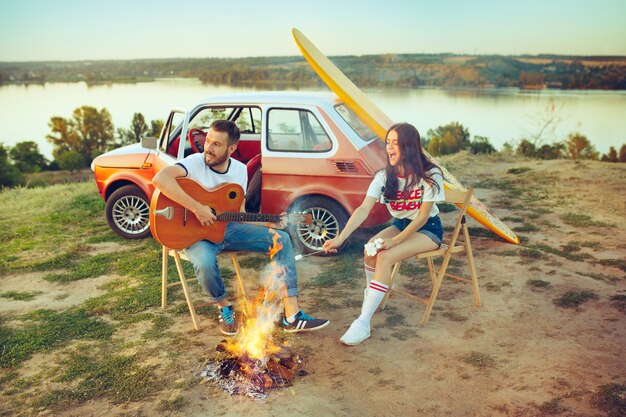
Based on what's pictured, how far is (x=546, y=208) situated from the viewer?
891cm

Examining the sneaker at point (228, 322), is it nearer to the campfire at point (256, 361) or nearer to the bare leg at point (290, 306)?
the campfire at point (256, 361)

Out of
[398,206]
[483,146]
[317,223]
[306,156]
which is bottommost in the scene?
[483,146]

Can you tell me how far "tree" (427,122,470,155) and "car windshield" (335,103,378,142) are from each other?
5571cm

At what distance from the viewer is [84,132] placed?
89812 mm

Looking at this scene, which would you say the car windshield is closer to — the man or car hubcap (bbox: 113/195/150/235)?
the man

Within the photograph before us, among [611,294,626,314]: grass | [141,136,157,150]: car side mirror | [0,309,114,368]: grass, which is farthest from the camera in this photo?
[141,136,157,150]: car side mirror

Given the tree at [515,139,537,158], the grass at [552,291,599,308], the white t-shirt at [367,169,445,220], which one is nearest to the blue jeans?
the white t-shirt at [367,169,445,220]

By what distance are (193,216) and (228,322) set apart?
998mm

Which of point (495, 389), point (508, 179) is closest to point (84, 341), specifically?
point (495, 389)

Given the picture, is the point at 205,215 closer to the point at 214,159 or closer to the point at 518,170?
the point at 214,159

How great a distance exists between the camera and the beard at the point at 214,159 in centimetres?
455

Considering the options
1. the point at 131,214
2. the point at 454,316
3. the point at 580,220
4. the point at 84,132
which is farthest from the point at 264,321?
the point at 84,132

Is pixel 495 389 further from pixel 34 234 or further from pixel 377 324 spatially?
pixel 34 234

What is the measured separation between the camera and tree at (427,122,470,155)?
64.2 m
